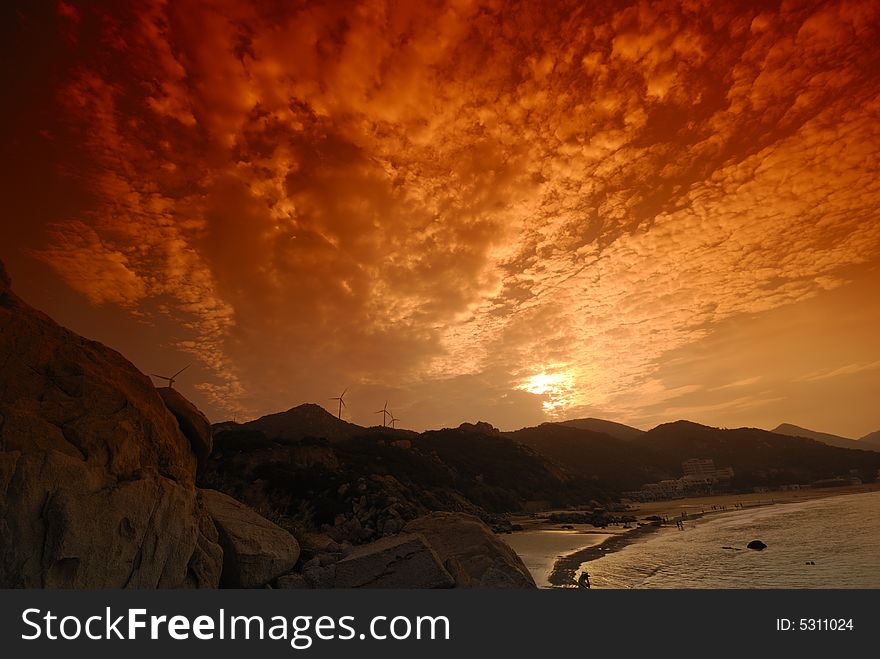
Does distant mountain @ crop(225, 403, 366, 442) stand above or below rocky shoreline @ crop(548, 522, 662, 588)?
above

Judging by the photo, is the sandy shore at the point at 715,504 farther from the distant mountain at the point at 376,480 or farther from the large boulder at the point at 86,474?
the large boulder at the point at 86,474

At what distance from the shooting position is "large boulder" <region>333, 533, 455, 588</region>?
1045 cm

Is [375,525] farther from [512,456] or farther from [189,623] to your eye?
[512,456]

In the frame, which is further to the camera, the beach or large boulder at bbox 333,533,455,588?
the beach

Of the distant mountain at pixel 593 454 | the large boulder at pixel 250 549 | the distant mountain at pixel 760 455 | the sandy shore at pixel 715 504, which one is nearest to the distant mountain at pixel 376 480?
the large boulder at pixel 250 549

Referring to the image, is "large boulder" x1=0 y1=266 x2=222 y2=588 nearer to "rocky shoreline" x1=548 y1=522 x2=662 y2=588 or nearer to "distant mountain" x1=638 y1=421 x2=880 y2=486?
"rocky shoreline" x1=548 y1=522 x2=662 y2=588

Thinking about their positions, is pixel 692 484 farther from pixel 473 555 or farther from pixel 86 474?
pixel 86 474

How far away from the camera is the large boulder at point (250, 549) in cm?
1079

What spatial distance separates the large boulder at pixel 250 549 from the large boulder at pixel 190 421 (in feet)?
6.03

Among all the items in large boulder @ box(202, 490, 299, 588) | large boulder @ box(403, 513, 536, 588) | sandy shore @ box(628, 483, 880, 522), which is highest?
large boulder @ box(202, 490, 299, 588)

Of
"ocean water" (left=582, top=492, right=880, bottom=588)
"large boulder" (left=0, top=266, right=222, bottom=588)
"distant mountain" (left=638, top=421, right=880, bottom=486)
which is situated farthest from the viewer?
"distant mountain" (left=638, top=421, right=880, bottom=486)

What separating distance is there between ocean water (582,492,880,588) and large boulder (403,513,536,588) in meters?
10.1

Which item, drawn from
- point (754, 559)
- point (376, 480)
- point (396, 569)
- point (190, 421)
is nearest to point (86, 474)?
point (190, 421)

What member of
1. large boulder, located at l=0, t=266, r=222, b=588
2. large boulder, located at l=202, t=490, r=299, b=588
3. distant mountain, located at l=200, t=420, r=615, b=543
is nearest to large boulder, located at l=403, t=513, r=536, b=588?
large boulder, located at l=202, t=490, r=299, b=588
